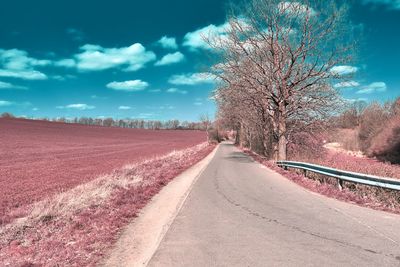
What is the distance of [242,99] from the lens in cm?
2686

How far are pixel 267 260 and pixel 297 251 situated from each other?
0.70 meters

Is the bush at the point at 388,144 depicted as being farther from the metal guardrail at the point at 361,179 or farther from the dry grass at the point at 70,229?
the dry grass at the point at 70,229

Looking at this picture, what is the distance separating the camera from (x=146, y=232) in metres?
7.47

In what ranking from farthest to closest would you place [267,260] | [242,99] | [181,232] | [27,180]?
[242,99]
[27,180]
[181,232]
[267,260]

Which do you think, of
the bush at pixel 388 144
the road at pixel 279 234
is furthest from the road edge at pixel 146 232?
Result: the bush at pixel 388 144

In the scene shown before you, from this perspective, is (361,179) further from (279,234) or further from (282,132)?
(282,132)

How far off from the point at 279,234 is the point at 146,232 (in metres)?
2.77

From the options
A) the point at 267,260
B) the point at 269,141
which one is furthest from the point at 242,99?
the point at 267,260

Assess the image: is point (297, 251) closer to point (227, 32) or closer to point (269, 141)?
point (227, 32)

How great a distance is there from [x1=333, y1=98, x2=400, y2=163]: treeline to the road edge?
2678 cm

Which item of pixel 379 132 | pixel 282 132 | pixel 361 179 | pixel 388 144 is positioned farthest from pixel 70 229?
pixel 379 132

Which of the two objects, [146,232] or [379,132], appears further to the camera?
[379,132]

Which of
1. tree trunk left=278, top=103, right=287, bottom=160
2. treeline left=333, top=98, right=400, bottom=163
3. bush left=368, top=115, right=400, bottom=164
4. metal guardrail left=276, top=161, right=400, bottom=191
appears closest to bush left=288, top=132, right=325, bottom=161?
treeline left=333, top=98, right=400, bottom=163

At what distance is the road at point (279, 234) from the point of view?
543 cm
